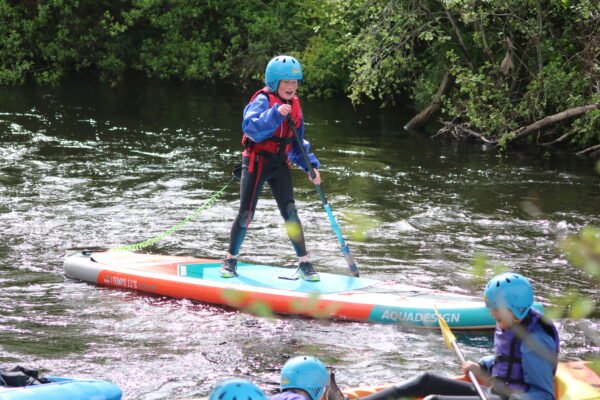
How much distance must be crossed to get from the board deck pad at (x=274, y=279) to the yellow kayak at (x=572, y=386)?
7.56 ft

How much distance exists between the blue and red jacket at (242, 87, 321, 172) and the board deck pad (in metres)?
0.90

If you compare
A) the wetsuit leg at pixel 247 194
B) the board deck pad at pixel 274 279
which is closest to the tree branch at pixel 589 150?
the board deck pad at pixel 274 279

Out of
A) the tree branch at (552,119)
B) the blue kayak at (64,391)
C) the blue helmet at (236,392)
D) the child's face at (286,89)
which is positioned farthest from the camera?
the tree branch at (552,119)

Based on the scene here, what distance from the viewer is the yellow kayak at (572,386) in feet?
16.1

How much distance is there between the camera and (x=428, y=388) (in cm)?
479

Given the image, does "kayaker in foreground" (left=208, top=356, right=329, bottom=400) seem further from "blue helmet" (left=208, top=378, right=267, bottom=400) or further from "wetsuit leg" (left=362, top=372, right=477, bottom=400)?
"wetsuit leg" (left=362, top=372, right=477, bottom=400)

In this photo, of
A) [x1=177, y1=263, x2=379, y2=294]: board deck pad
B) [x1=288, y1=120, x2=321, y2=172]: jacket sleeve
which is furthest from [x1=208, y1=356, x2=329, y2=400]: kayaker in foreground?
[x1=288, y1=120, x2=321, y2=172]: jacket sleeve

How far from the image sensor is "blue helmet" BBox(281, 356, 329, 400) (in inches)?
158

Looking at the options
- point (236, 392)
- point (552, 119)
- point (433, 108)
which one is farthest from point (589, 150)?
point (236, 392)

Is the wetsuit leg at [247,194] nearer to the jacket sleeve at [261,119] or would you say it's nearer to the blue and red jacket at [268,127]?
the blue and red jacket at [268,127]

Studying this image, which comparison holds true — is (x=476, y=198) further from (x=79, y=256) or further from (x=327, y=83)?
(x=327, y=83)

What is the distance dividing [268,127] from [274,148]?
0.94ft

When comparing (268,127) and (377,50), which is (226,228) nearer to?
(268,127)

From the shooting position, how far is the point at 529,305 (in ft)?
15.1
